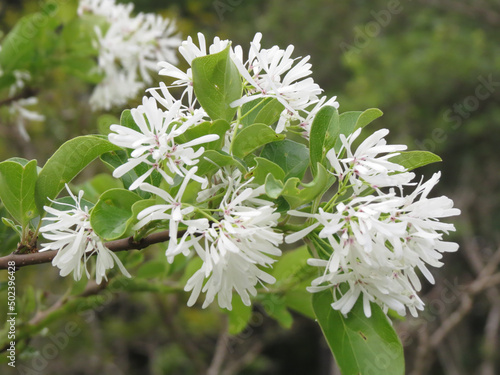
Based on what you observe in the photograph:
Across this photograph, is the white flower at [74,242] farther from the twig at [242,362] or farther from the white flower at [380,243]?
the twig at [242,362]

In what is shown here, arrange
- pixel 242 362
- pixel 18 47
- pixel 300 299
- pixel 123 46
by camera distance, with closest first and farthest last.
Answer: pixel 300 299 → pixel 18 47 → pixel 123 46 → pixel 242 362

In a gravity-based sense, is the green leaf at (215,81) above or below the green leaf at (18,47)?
above

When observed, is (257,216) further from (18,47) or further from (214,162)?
(18,47)

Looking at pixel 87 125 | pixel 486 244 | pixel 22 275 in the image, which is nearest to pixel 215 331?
pixel 22 275

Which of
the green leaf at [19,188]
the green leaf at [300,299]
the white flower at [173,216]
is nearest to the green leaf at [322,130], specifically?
the white flower at [173,216]

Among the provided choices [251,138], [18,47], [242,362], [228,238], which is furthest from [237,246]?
[242,362]

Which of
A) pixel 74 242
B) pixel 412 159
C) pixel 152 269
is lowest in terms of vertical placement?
pixel 152 269

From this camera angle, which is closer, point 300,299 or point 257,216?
point 257,216

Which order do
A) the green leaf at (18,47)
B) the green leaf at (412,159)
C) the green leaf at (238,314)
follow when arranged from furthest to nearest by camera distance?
1. the green leaf at (18,47)
2. the green leaf at (238,314)
3. the green leaf at (412,159)
